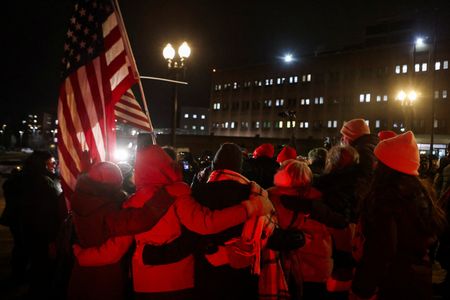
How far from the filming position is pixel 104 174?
159 inches

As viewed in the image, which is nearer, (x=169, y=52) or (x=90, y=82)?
(x=90, y=82)

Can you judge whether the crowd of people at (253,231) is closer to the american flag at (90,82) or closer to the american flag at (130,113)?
the american flag at (90,82)

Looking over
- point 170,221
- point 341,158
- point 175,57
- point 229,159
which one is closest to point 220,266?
point 170,221

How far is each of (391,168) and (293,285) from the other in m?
1.70

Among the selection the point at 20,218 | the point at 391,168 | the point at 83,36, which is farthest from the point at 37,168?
the point at 391,168

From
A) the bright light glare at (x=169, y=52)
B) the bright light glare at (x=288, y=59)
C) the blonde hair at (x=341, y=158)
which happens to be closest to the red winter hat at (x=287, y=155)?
the blonde hair at (x=341, y=158)

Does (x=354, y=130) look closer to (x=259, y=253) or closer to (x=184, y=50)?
(x=259, y=253)

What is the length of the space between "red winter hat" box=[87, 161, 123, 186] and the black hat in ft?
3.11

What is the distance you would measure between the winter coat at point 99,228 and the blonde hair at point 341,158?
6.73 ft

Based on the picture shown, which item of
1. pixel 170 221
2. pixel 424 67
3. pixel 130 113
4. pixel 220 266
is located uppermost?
pixel 424 67

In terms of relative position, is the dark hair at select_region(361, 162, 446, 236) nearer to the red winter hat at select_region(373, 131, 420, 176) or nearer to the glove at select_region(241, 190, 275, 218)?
the red winter hat at select_region(373, 131, 420, 176)

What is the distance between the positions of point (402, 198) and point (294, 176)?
4.40 ft

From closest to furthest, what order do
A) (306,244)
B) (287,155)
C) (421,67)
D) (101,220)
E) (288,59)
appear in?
(101,220) < (306,244) < (287,155) < (421,67) < (288,59)

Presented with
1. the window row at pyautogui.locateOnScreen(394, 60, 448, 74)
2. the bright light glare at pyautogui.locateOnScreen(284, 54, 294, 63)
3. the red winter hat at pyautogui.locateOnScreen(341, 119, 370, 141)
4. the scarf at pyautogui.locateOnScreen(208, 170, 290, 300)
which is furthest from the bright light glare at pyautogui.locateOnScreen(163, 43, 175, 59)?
the bright light glare at pyautogui.locateOnScreen(284, 54, 294, 63)
